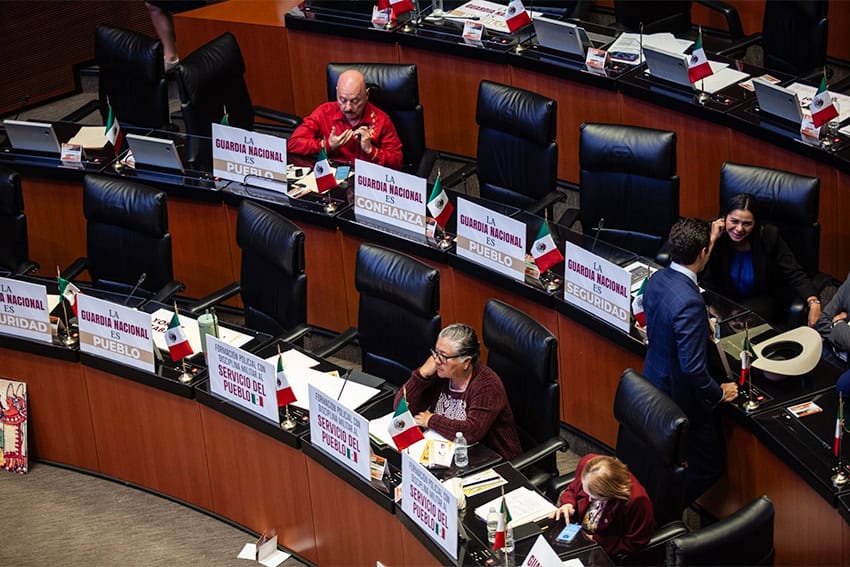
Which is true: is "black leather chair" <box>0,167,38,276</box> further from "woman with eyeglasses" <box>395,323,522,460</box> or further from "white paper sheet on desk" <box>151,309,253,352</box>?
"woman with eyeglasses" <box>395,323,522,460</box>

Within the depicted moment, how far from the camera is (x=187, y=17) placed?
873cm

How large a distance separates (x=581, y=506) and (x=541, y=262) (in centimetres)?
152

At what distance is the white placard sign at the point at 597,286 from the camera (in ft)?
16.9

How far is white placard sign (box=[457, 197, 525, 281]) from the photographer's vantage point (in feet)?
18.5

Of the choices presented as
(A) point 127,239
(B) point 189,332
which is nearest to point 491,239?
(B) point 189,332

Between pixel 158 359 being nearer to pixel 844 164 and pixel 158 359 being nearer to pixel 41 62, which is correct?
pixel 844 164

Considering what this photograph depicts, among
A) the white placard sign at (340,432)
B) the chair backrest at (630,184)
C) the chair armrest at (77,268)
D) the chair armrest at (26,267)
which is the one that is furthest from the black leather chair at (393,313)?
the chair armrest at (26,267)

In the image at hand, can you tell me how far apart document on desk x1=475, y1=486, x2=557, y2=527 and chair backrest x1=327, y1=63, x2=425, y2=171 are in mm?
2969

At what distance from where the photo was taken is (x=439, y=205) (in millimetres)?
6035

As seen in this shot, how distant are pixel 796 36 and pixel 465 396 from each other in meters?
3.62

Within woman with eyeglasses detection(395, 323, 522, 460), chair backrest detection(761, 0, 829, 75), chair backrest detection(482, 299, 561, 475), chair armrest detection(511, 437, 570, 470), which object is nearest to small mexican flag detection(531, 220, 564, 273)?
chair backrest detection(482, 299, 561, 475)

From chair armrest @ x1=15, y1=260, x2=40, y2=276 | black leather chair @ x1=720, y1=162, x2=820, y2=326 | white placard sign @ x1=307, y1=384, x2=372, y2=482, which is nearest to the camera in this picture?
white placard sign @ x1=307, y1=384, x2=372, y2=482

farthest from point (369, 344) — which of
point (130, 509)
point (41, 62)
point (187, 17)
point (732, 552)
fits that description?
point (41, 62)

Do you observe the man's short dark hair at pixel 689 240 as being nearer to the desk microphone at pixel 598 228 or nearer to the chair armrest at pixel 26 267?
the desk microphone at pixel 598 228
